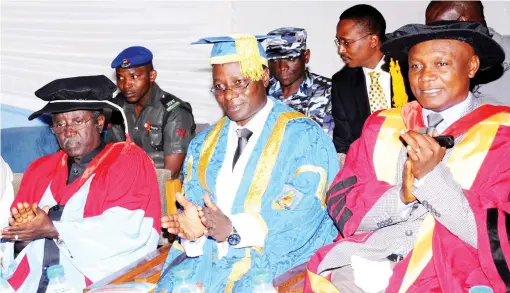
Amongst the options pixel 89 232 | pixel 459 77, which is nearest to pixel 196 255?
pixel 89 232

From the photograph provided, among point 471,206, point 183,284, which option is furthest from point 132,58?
point 471,206

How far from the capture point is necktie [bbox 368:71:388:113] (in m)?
5.12

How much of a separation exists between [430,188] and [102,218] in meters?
1.74

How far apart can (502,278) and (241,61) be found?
5.15 ft

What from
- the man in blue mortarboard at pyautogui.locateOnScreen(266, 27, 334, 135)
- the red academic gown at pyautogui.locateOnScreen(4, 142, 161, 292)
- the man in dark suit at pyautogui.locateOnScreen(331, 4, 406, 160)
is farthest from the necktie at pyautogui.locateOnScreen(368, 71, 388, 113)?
the red academic gown at pyautogui.locateOnScreen(4, 142, 161, 292)

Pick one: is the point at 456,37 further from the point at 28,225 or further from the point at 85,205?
the point at 28,225

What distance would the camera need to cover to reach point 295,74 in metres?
5.58

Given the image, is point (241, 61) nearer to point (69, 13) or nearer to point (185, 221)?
point (185, 221)

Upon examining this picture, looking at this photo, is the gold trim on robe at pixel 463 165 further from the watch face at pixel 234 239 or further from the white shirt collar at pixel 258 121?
the white shirt collar at pixel 258 121

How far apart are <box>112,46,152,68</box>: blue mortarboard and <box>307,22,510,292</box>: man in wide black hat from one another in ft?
10.6

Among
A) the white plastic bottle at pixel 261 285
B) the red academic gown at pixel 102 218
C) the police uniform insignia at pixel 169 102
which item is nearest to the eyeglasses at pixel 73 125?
the red academic gown at pixel 102 218

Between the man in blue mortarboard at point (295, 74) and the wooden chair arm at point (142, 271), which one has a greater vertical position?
the man in blue mortarboard at point (295, 74)

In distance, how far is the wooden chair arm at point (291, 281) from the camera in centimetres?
315

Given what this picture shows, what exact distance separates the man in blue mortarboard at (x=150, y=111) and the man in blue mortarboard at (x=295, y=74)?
0.90 m
